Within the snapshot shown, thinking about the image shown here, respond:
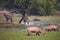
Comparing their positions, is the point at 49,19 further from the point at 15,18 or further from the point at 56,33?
the point at 15,18

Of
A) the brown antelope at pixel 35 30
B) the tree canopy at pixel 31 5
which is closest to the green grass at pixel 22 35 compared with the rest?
the brown antelope at pixel 35 30

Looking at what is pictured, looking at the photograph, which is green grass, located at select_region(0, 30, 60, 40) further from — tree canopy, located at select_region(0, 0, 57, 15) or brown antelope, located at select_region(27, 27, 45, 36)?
tree canopy, located at select_region(0, 0, 57, 15)

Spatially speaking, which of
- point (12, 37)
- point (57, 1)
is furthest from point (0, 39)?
point (57, 1)

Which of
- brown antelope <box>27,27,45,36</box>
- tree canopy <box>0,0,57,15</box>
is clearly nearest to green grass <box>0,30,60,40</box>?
brown antelope <box>27,27,45,36</box>

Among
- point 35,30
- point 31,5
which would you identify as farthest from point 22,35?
point 31,5

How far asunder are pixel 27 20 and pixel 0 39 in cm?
56

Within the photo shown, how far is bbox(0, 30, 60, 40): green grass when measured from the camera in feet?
13.7

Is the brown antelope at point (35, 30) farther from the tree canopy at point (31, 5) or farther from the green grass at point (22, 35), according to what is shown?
the tree canopy at point (31, 5)

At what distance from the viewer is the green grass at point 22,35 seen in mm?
4184

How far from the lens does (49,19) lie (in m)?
4.21

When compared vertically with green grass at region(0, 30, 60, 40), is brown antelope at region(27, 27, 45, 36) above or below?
above

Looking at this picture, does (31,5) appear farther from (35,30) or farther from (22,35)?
(22,35)

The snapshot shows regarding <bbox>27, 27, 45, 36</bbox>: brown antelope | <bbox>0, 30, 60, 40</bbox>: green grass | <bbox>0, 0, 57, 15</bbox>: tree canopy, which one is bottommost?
<bbox>0, 30, 60, 40</bbox>: green grass

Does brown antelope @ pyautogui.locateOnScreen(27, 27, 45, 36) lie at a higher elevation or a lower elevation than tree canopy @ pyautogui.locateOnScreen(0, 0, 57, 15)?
lower
